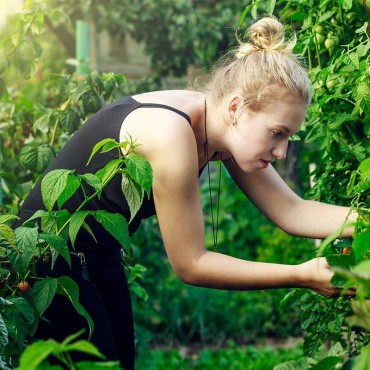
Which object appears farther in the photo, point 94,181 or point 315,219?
point 315,219

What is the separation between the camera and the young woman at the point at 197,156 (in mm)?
2330

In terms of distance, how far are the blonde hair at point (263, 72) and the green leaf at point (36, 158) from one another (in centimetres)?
102

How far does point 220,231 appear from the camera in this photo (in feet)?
22.4

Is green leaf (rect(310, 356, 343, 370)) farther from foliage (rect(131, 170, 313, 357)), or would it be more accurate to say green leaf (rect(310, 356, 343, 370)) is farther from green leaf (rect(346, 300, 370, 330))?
foliage (rect(131, 170, 313, 357))

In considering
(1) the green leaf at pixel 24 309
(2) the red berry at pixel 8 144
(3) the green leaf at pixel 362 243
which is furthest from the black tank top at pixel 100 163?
(2) the red berry at pixel 8 144

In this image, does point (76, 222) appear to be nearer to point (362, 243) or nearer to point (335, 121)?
point (362, 243)

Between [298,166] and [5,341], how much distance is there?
17.9 feet

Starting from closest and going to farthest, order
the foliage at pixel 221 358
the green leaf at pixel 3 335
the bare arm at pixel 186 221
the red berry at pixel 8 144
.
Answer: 1. the green leaf at pixel 3 335
2. the bare arm at pixel 186 221
3. the red berry at pixel 8 144
4. the foliage at pixel 221 358

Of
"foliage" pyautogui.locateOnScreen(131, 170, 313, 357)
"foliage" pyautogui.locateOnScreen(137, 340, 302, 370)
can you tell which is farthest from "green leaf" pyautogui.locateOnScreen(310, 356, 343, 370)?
"foliage" pyautogui.locateOnScreen(131, 170, 313, 357)

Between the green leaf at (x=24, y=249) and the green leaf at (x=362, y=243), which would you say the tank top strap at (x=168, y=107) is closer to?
the green leaf at (x=24, y=249)

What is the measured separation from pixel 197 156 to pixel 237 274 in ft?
1.13

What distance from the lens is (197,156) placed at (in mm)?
2441

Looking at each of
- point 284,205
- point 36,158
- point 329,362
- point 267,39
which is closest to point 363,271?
point 329,362

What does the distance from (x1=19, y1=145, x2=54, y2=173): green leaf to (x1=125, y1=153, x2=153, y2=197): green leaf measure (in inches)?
54.1
